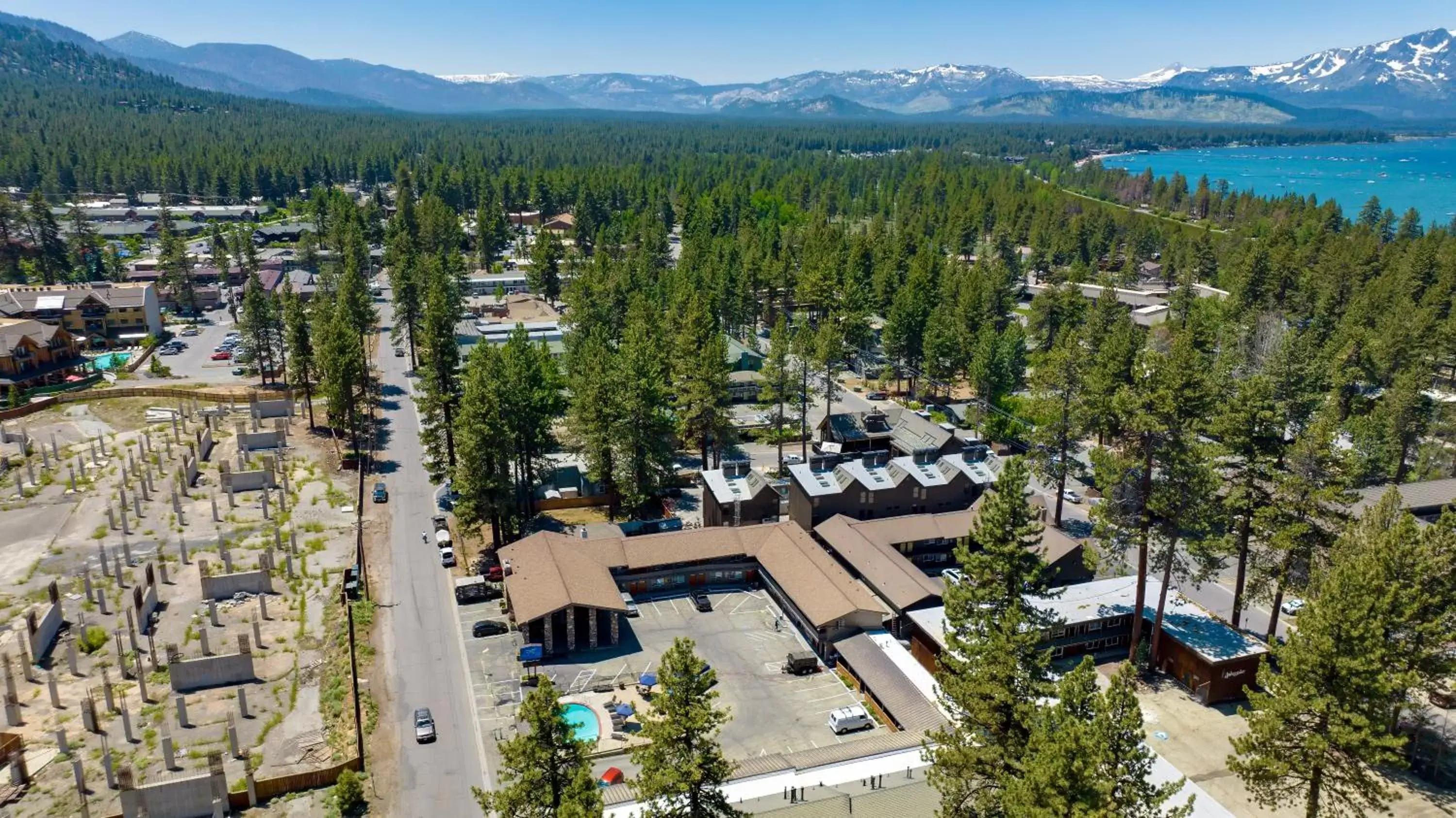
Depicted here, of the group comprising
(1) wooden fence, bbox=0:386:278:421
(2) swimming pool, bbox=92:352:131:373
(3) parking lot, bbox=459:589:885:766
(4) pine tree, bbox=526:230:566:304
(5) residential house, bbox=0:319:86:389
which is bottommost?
(3) parking lot, bbox=459:589:885:766

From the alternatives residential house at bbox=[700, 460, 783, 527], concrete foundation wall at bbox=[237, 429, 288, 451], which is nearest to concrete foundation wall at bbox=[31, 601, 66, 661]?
concrete foundation wall at bbox=[237, 429, 288, 451]

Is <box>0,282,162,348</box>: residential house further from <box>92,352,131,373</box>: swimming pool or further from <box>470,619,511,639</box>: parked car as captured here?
<box>470,619,511,639</box>: parked car

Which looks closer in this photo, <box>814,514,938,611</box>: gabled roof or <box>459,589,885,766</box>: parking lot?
<box>459,589,885,766</box>: parking lot

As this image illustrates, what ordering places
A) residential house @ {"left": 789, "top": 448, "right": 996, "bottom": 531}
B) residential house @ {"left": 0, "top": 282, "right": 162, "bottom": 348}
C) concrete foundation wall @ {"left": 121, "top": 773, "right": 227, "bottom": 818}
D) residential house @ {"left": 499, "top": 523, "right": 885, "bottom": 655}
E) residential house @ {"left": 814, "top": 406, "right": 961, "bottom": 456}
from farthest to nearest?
1. residential house @ {"left": 0, "top": 282, "right": 162, "bottom": 348}
2. residential house @ {"left": 814, "top": 406, "right": 961, "bottom": 456}
3. residential house @ {"left": 789, "top": 448, "right": 996, "bottom": 531}
4. residential house @ {"left": 499, "top": 523, "right": 885, "bottom": 655}
5. concrete foundation wall @ {"left": 121, "top": 773, "right": 227, "bottom": 818}

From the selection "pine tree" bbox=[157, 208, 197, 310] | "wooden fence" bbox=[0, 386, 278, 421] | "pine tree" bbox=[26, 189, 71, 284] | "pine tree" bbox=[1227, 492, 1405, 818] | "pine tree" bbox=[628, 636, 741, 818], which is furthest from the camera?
"pine tree" bbox=[26, 189, 71, 284]

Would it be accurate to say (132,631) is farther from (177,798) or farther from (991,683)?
(991,683)

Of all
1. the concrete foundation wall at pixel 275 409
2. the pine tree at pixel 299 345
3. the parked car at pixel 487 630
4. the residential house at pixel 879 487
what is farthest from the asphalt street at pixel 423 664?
the residential house at pixel 879 487

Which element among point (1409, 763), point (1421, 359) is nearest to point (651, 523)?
point (1409, 763)
